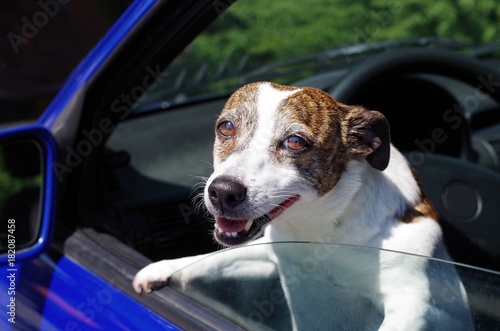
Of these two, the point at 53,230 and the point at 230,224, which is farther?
the point at 53,230

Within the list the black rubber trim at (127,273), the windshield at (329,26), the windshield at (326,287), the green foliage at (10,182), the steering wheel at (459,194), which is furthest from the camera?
the windshield at (329,26)

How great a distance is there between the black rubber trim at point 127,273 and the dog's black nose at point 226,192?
27 centimetres

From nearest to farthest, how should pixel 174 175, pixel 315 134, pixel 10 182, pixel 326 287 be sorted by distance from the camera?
pixel 326 287 → pixel 315 134 → pixel 10 182 → pixel 174 175

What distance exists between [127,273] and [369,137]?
781mm

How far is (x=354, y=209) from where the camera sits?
2.25 meters

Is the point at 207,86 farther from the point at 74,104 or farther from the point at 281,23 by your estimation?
the point at 281,23

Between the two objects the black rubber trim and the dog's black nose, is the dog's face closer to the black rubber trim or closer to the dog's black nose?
the dog's black nose

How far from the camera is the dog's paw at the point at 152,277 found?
84.7 inches

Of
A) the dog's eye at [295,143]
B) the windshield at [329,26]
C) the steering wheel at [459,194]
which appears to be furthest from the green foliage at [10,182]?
the windshield at [329,26]

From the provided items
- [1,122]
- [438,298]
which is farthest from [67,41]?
[438,298]

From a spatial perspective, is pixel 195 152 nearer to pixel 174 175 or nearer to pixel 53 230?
pixel 174 175

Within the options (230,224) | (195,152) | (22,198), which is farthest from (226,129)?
(195,152)

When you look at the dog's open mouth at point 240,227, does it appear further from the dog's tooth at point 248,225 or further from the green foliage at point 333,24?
the green foliage at point 333,24

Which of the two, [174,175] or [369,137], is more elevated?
[369,137]
